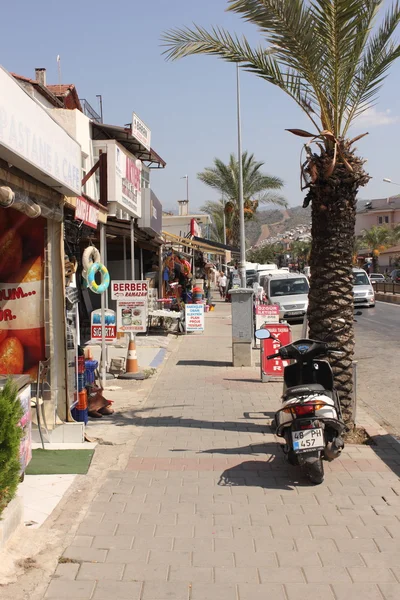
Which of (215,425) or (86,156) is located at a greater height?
(86,156)

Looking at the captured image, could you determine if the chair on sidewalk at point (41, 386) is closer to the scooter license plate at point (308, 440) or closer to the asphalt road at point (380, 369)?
the scooter license plate at point (308, 440)

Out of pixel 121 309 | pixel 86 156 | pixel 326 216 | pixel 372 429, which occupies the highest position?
pixel 86 156

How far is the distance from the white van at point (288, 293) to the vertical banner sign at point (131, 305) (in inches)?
455

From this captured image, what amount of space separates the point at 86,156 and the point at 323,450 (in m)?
15.0

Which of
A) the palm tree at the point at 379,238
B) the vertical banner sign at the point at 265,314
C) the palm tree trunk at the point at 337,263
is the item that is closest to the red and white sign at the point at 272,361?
the vertical banner sign at the point at 265,314

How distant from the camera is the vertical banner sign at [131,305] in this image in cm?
1301

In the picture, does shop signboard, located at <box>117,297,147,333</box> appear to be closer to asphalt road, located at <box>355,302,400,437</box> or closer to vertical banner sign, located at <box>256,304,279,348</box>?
vertical banner sign, located at <box>256,304,279,348</box>

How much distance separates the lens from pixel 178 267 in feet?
88.4

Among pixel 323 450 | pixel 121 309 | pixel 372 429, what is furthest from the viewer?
pixel 121 309

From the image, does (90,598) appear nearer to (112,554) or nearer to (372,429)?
(112,554)

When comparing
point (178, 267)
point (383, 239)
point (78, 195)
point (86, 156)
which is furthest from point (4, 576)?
point (383, 239)

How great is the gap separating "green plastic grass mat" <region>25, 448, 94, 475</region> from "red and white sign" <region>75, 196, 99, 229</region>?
9.29ft

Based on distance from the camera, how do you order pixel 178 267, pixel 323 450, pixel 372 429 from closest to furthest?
pixel 323 450
pixel 372 429
pixel 178 267

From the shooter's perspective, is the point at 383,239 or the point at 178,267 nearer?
the point at 178,267
